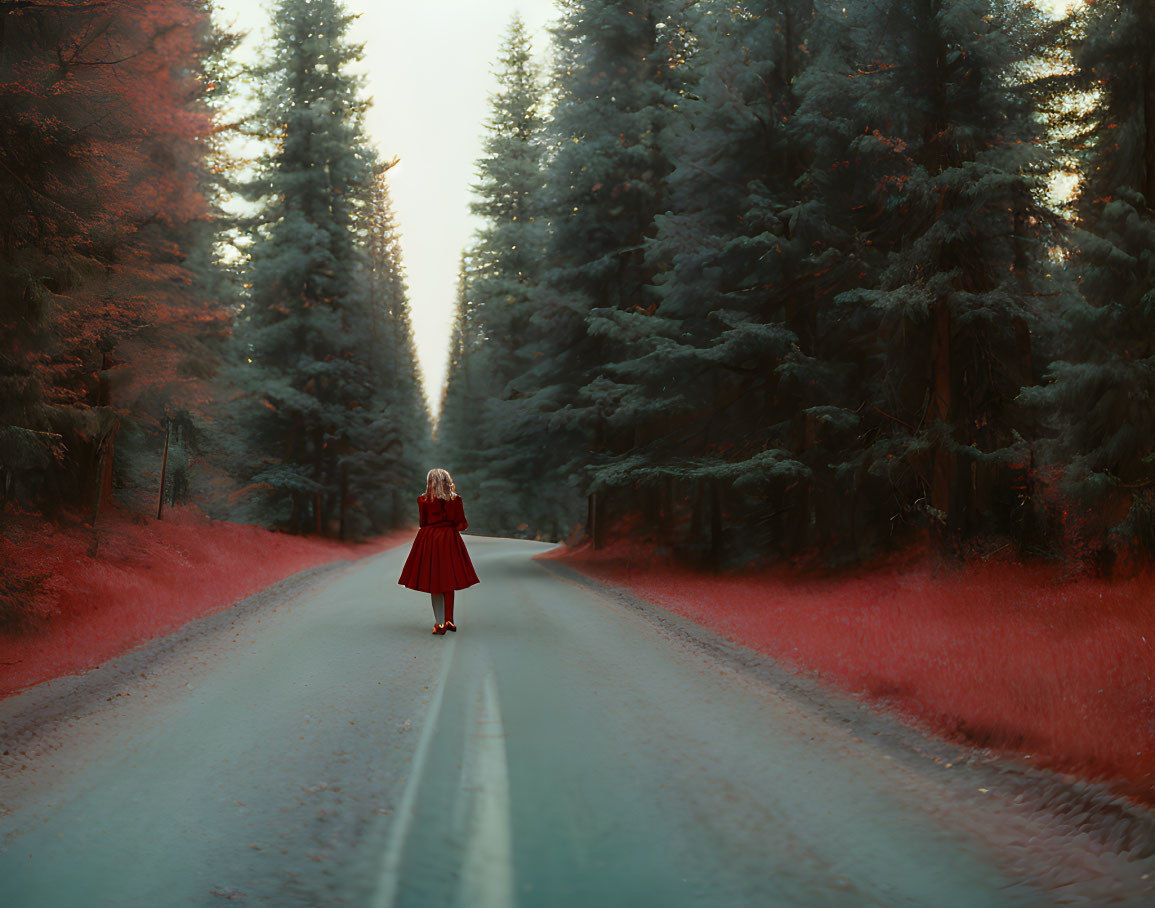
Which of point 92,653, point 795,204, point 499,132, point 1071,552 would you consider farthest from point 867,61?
point 499,132

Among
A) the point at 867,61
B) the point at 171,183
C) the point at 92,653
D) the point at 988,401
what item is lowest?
the point at 92,653

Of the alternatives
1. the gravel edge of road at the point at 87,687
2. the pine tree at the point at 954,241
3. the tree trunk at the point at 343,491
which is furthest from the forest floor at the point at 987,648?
the tree trunk at the point at 343,491

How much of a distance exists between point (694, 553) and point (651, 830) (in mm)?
17974

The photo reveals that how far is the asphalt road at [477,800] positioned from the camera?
12.1ft

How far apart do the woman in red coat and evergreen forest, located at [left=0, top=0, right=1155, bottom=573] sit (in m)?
4.93

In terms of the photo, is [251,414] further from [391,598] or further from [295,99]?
[391,598]

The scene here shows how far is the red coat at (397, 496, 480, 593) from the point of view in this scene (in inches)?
429

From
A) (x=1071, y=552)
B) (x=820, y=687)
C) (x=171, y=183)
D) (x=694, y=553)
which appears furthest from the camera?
(x=694, y=553)

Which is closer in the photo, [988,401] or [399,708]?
[399,708]

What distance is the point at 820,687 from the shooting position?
310 inches

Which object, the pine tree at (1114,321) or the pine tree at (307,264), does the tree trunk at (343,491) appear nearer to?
the pine tree at (307,264)

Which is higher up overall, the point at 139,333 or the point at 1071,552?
the point at 139,333

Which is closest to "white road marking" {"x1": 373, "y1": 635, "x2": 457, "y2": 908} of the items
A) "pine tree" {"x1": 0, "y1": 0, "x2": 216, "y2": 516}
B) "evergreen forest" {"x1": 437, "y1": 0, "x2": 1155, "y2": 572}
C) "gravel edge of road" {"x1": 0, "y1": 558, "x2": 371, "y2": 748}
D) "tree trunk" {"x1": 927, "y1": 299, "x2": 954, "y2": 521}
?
"gravel edge of road" {"x1": 0, "y1": 558, "x2": 371, "y2": 748}

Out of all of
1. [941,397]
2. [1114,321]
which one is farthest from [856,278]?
[1114,321]
